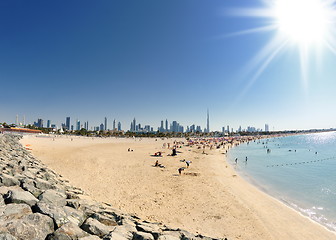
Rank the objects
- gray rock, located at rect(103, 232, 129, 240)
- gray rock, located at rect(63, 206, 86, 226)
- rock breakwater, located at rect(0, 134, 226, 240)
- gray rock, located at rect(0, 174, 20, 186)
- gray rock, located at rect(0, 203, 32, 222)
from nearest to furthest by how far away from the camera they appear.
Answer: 1. rock breakwater, located at rect(0, 134, 226, 240)
2. gray rock, located at rect(0, 203, 32, 222)
3. gray rock, located at rect(103, 232, 129, 240)
4. gray rock, located at rect(63, 206, 86, 226)
5. gray rock, located at rect(0, 174, 20, 186)

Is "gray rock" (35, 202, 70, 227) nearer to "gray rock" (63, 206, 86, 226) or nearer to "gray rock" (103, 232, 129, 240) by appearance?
"gray rock" (63, 206, 86, 226)

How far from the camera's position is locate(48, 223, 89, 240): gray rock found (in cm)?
330

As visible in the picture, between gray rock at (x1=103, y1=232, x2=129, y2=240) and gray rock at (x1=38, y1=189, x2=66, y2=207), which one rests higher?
gray rock at (x1=38, y1=189, x2=66, y2=207)

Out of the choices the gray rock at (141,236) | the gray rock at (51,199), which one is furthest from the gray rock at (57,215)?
the gray rock at (141,236)

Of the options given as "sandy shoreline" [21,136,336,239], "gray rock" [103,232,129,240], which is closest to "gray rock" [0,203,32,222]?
"gray rock" [103,232,129,240]

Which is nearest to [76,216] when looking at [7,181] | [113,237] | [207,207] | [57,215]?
[57,215]

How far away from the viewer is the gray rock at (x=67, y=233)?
3.30 metres

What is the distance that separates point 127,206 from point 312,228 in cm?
1003

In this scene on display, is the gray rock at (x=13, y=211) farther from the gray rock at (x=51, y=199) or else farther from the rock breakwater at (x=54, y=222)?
the gray rock at (x=51, y=199)

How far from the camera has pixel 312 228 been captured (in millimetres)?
9250

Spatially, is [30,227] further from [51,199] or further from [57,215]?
[51,199]

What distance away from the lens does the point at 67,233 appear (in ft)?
11.5

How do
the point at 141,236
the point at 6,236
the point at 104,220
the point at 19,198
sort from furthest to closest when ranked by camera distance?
the point at 104,220 < the point at 19,198 < the point at 141,236 < the point at 6,236

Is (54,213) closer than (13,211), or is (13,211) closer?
(13,211)
